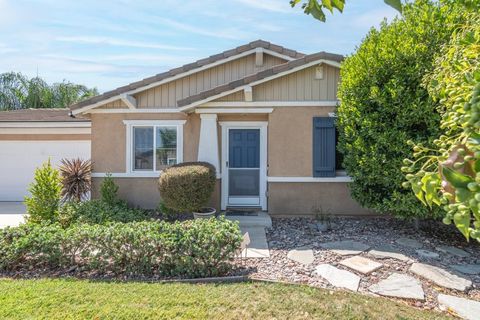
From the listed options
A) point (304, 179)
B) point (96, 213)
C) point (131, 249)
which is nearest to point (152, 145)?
point (96, 213)

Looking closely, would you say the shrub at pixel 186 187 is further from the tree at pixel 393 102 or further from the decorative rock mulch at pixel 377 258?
the tree at pixel 393 102

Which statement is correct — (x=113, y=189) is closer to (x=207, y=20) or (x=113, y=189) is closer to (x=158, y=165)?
(x=158, y=165)

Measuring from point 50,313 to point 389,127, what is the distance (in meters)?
6.71

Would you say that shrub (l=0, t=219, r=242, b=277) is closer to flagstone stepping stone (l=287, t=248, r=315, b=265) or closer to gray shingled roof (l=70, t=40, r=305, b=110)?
flagstone stepping stone (l=287, t=248, r=315, b=265)

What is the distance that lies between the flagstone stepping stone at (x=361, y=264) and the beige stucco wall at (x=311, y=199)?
10.1 feet

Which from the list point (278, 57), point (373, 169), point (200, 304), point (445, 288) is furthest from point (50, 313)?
point (278, 57)

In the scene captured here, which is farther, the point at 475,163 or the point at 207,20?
the point at 207,20

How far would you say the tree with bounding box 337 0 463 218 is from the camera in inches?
247

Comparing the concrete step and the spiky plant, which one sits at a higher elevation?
the spiky plant

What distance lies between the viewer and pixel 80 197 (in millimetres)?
9898

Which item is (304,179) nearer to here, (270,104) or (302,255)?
(270,104)

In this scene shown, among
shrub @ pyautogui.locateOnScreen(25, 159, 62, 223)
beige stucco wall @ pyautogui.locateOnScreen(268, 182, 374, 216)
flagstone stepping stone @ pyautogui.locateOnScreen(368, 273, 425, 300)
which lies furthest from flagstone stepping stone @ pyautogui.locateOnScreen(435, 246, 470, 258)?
shrub @ pyautogui.locateOnScreen(25, 159, 62, 223)

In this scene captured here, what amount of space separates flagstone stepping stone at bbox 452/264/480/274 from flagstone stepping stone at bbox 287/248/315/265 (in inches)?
98.1

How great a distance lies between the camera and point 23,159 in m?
12.8
